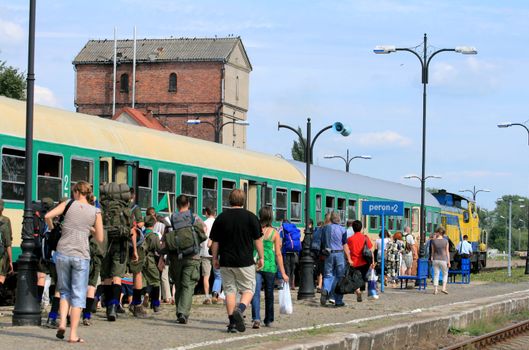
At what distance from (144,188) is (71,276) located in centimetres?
1080

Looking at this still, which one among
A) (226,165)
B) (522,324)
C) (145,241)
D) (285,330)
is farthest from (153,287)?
(226,165)

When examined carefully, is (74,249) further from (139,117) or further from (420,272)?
(139,117)

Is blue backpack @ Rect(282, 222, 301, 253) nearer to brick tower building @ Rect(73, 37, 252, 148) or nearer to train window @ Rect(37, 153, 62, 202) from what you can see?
train window @ Rect(37, 153, 62, 202)

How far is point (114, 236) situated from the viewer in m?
16.5

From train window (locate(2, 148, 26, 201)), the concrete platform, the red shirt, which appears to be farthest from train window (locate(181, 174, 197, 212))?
train window (locate(2, 148, 26, 201))

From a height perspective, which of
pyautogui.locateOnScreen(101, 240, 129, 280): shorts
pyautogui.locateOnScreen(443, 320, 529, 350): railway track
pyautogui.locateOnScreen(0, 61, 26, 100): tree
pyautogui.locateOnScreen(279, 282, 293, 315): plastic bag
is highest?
pyautogui.locateOnScreen(0, 61, 26, 100): tree

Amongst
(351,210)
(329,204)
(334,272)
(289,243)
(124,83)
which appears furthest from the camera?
(124,83)

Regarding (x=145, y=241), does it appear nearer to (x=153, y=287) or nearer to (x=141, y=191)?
(x=153, y=287)

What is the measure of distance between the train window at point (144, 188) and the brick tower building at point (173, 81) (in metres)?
79.5

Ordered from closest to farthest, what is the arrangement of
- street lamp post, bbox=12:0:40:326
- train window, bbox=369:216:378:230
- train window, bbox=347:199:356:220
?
street lamp post, bbox=12:0:40:326, train window, bbox=347:199:356:220, train window, bbox=369:216:378:230

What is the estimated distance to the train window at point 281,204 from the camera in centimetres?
3366

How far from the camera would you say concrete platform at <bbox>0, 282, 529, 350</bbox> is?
1380cm

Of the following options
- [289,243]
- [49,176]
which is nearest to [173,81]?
[289,243]

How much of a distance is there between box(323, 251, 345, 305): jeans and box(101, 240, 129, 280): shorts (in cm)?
651
